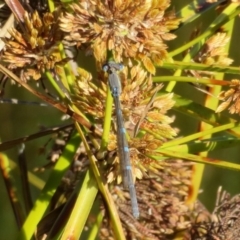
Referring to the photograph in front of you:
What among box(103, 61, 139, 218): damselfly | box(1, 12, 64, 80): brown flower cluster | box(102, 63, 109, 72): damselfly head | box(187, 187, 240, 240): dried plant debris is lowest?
box(187, 187, 240, 240): dried plant debris

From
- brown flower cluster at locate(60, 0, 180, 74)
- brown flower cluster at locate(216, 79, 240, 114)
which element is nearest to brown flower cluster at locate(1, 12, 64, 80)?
brown flower cluster at locate(60, 0, 180, 74)

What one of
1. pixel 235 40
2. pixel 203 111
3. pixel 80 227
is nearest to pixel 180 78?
pixel 203 111

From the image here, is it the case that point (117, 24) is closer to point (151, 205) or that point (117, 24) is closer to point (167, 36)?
point (167, 36)

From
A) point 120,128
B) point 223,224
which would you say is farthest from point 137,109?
point 223,224

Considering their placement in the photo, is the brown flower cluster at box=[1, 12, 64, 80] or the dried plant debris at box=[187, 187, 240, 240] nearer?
the brown flower cluster at box=[1, 12, 64, 80]

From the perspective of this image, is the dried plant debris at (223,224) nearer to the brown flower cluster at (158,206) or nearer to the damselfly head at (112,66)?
the brown flower cluster at (158,206)

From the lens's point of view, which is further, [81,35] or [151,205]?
[151,205]

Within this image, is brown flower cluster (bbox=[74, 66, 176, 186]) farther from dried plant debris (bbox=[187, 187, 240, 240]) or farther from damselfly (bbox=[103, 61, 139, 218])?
dried plant debris (bbox=[187, 187, 240, 240])

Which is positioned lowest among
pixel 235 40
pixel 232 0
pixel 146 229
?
pixel 146 229
